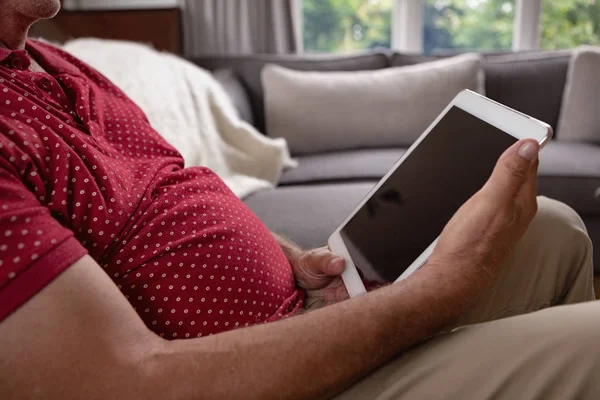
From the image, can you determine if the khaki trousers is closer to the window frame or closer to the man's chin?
the man's chin

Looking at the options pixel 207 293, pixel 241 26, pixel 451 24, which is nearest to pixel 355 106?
pixel 241 26

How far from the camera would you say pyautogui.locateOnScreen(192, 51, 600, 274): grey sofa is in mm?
1463

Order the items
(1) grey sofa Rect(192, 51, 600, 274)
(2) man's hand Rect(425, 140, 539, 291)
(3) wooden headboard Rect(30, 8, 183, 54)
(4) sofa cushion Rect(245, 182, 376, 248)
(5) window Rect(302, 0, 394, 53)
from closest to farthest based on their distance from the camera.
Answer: (2) man's hand Rect(425, 140, 539, 291) → (4) sofa cushion Rect(245, 182, 376, 248) → (1) grey sofa Rect(192, 51, 600, 274) → (3) wooden headboard Rect(30, 8, 183, 54) → (5) window Rect(302, 0, 394, 53)

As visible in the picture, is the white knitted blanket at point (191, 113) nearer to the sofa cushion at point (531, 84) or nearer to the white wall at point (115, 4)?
the sofa cushion at point (531, 84)

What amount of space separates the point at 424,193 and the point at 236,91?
5.00 feet

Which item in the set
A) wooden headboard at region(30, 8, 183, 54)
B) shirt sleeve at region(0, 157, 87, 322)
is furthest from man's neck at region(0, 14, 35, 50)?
wooden headboard at region(30, 8, 183, 54)

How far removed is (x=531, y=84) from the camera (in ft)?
7.86

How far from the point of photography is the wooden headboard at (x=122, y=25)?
316 cm

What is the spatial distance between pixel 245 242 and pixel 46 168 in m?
0.28

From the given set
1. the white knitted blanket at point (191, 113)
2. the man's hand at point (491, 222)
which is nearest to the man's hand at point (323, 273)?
the man's hand at point (491, 222)

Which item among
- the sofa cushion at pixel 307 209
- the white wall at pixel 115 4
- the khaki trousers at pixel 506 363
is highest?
the white wall at pixel 115 4

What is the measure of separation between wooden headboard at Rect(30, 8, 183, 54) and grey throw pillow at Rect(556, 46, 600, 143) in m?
2.04

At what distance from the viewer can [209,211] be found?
32.3 inches

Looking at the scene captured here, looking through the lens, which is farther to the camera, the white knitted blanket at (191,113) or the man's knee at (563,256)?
the white knitted blanket at (191,113)
